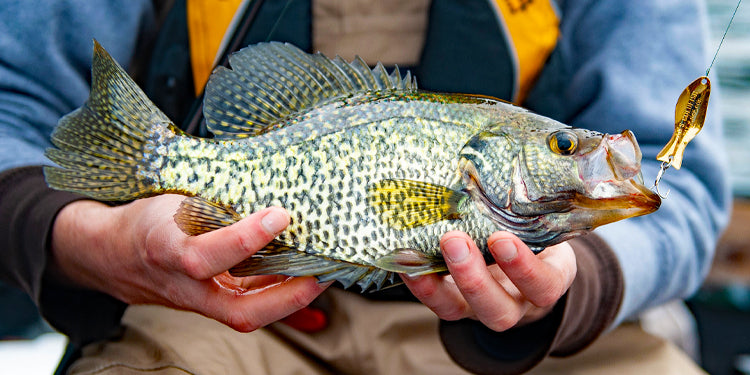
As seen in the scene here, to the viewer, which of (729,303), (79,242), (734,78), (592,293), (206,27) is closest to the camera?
(79,242)

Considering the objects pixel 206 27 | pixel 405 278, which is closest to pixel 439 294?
pixel 405 278

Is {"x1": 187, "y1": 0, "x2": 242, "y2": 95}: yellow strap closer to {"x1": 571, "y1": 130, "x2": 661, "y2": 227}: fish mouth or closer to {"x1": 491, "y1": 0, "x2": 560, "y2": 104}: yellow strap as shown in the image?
{"x1": 491, "y1": 0, "x2": 560, "y2": 104}: yellow strap

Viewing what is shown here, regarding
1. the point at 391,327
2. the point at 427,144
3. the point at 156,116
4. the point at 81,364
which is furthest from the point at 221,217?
the point at 391,327

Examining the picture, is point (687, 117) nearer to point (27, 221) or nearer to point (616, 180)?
point (616, 180)

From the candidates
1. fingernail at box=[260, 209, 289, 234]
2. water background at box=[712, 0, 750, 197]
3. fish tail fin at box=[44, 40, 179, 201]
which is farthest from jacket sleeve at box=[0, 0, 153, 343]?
water background at box=[712, 0, 750, 197]

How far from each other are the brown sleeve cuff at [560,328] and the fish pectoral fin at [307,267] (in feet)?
1.68

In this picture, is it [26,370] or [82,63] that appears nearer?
[82,63]

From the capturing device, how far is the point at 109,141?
1034 mm

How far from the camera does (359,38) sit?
5.60 feet

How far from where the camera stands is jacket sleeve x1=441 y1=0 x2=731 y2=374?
152cm

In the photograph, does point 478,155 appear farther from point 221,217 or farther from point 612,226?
point 612,226

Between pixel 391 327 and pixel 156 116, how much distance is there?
0.86 meters

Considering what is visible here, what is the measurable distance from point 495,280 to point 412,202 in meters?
0.22

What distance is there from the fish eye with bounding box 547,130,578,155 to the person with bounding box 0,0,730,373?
18 centimetres
